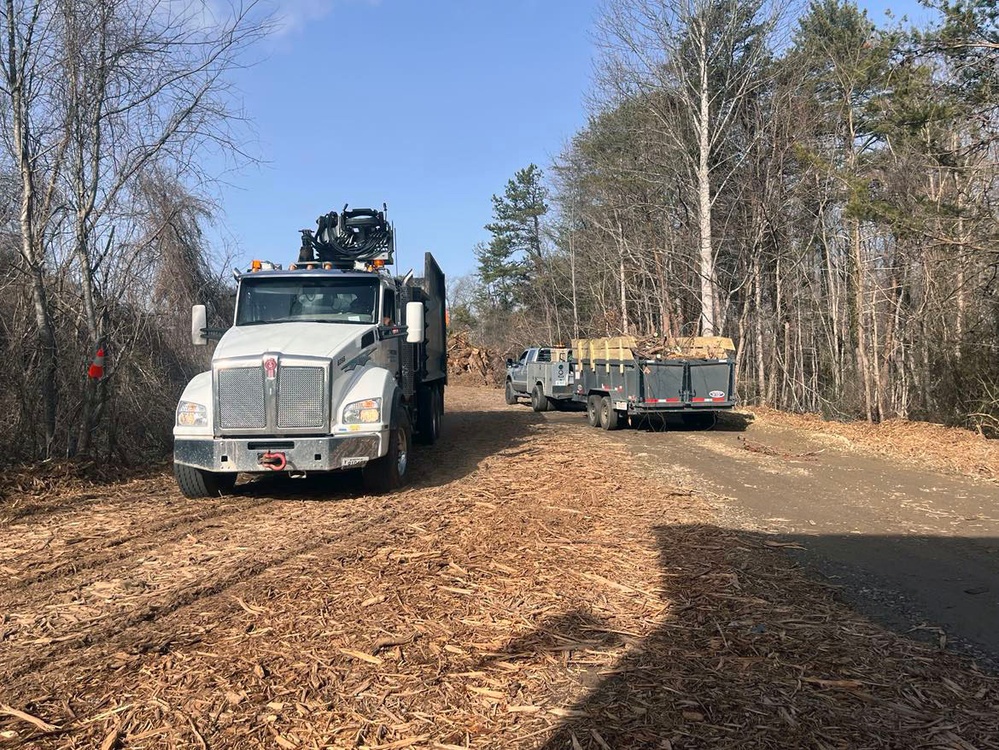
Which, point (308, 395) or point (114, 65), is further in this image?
point (114, 65)

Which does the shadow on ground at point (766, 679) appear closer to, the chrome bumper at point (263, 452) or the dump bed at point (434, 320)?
the chrome bumper at point (263, 452)

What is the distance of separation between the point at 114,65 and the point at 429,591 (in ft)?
27.0

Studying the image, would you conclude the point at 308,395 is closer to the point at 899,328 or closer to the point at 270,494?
the point at 270,494

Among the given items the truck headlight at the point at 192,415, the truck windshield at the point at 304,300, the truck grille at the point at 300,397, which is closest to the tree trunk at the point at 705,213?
the truck windshield at the point at 304,300

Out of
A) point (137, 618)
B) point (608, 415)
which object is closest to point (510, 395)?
point (608, 415)

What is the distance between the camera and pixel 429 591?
482 centimetres

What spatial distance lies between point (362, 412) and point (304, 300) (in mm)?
2347

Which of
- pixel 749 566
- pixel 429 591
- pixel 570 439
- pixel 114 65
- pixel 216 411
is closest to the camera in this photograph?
pixel 429 591

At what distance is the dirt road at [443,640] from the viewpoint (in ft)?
10.1

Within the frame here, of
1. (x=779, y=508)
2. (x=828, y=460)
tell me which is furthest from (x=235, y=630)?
(x=828, y=460)

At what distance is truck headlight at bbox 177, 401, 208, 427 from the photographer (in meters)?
7.45

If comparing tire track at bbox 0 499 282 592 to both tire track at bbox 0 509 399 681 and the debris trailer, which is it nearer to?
the debris trailer

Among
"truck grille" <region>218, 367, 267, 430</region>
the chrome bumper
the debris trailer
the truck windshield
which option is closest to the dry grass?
the debris trailer

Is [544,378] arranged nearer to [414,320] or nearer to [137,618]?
[414,320]
